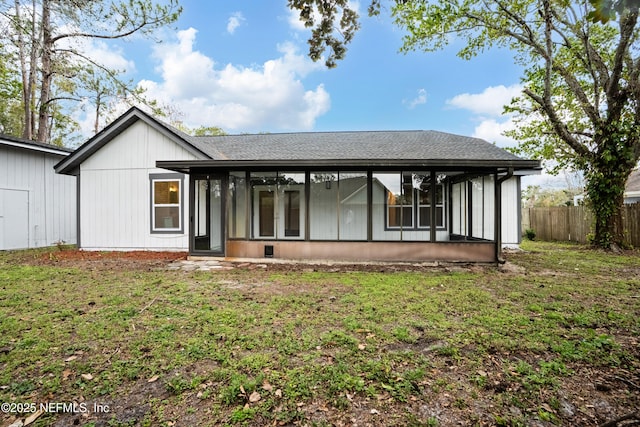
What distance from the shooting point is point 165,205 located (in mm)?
9594

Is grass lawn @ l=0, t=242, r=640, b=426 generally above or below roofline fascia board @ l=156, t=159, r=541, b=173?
below

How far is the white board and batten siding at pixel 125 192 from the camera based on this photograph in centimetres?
968

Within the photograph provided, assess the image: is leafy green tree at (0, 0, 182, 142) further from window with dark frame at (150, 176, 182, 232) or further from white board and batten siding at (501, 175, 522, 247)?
white board and batten siding at (501, 175, 522, 247)

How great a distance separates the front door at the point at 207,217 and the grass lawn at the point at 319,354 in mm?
2841

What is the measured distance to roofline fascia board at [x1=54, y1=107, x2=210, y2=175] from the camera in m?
9.41

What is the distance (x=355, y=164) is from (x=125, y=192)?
24.3ft

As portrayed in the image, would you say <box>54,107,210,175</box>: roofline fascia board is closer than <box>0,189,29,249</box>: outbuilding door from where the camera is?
Yes

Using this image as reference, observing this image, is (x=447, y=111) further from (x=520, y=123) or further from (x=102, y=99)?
(x=102, y=99)

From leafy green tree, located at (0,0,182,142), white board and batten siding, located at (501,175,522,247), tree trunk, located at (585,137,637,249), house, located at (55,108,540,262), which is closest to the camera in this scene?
house, located at (55,108,540,262)

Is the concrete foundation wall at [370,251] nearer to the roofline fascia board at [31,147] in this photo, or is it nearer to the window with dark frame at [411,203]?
the window with dark frame at [411,203]

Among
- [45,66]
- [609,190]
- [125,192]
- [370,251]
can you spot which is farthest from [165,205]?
[609,190]

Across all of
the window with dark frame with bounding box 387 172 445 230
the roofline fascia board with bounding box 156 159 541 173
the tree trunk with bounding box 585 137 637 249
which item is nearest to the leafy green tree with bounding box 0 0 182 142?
the roofline fascia board with bounding box 156 159 541 173

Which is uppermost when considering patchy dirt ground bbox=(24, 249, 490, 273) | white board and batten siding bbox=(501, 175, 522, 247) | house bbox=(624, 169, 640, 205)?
house bbox=(624, 169, 640, 205)

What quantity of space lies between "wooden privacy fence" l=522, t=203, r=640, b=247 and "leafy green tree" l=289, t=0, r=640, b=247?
38.8 inches
